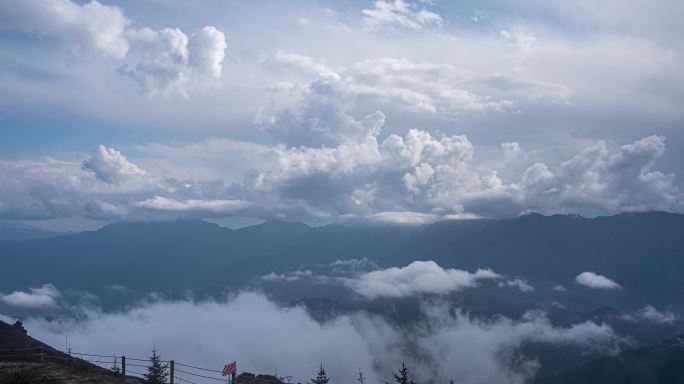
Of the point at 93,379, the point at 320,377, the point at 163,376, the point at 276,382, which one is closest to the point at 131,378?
the point at 163,376

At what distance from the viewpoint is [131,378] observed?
4825cm

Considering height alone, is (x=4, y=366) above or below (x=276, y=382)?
above

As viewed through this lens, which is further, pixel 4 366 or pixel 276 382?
pixel 276 382

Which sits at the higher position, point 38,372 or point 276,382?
point 38,372

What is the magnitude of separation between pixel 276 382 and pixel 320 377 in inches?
235

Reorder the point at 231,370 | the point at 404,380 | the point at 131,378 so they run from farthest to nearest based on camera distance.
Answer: the point at 131,378, the point at 404,380, the point at 231,370

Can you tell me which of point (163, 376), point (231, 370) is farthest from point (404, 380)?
point (163, 376)

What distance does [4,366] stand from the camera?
1619 inches

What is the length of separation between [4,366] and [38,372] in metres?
4.65

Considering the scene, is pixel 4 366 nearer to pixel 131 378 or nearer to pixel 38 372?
pixel 38 372

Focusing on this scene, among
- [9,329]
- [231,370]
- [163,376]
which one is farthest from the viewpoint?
[9,329]

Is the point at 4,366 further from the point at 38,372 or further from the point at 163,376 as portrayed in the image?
the point at 163,376

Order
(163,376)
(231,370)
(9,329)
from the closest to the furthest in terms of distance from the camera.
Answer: (231,370) → (163,376) → (9,329)

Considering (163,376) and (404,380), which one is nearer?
(404,380)
